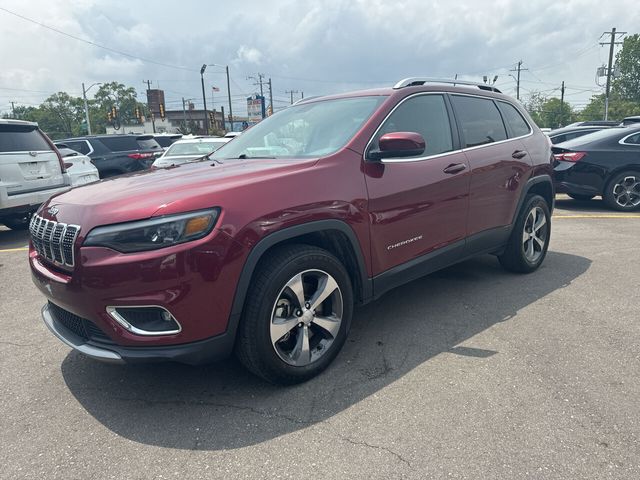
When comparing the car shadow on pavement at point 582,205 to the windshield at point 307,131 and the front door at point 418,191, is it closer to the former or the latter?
the front door at point 418,191

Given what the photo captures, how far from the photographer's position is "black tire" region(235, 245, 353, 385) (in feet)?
8.39

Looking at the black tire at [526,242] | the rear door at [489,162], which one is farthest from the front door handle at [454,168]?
the black tire at [526,242]

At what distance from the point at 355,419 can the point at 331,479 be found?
450 mm

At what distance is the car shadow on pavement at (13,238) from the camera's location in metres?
7.14

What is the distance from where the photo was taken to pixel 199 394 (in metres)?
2.82

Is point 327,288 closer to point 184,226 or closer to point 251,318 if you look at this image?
point 251,318

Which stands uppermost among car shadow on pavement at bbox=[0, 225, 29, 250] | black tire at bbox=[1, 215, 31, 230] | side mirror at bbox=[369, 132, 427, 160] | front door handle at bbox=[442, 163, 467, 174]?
side mirror at bbox=[369, 132, 427, 160]

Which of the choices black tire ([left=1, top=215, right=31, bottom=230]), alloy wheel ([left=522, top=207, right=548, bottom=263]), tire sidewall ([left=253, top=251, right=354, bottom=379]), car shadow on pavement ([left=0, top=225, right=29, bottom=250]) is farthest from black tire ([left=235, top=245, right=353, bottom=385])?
black tire ([left=1, top=215, right=31, bottom=230])

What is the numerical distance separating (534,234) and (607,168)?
463 cm

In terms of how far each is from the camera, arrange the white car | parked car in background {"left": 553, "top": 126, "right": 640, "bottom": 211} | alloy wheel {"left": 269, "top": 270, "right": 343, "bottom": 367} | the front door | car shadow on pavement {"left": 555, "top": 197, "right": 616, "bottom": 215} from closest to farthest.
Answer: alloy wheel {"left": 269, "top": 270, "right": 343, "bottom": 367} < the front door < parked car in background {"left": 553, "top": 126, "right": 640, "bottom": 211} < car shadow on pavement {"left": 555, "top": 197, "right": 616, "bottom": 215} < the white car

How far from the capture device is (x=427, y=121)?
372cm

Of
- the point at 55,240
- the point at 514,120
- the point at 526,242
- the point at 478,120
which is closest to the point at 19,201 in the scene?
the point at 55,240

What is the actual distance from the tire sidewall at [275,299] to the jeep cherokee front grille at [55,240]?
1011mm

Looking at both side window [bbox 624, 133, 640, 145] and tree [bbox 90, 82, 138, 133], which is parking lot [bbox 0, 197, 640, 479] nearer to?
side window [bbox 624, 133, 640, 145]
